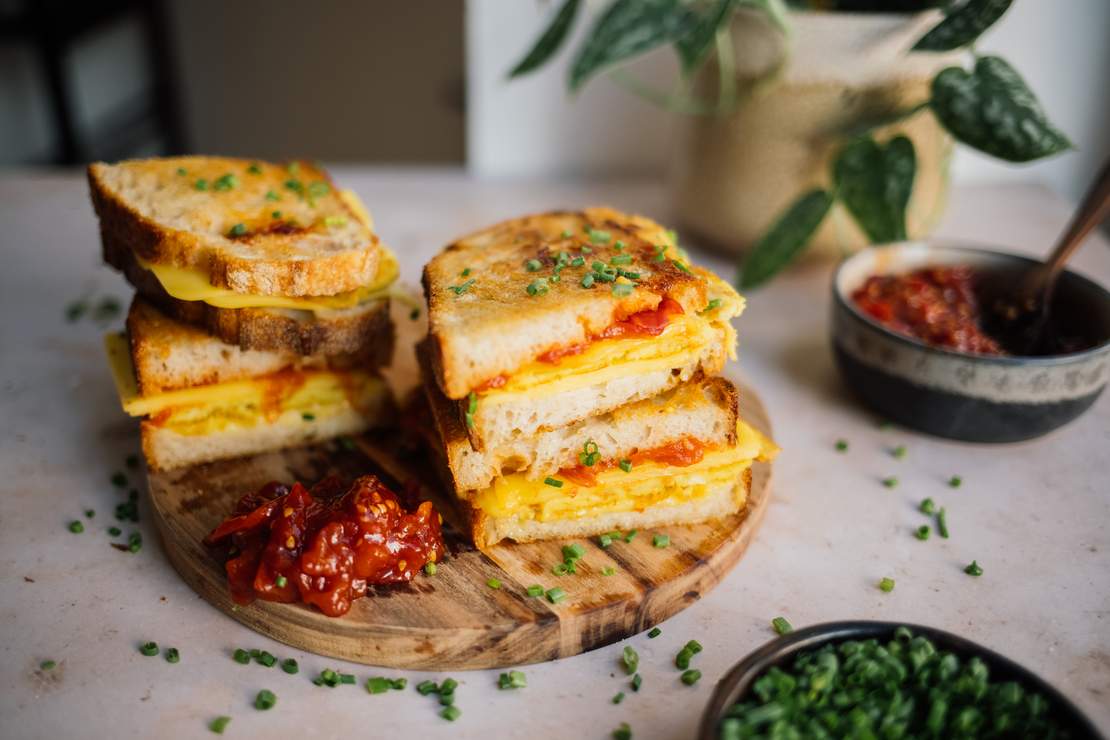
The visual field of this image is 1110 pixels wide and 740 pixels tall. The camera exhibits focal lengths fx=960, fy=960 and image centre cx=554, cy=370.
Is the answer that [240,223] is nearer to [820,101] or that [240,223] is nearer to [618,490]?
[618,490]

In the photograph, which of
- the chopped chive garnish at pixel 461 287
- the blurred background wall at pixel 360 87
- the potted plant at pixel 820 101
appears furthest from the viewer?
the blurred background wall at pixel 360 87

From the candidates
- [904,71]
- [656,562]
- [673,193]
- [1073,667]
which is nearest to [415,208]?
[673,193]

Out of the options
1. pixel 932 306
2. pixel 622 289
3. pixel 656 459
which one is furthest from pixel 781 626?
pixel 932 306

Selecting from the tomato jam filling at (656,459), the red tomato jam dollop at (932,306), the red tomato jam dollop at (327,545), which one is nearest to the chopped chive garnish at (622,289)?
the tomato jam filling at (656,459)

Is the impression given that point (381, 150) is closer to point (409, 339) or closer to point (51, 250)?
point (51, 250)

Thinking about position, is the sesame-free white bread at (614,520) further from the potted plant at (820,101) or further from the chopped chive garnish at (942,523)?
the potted plant at (820,101)

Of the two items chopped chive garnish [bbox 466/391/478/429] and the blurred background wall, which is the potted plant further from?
chopped chive garnish [bbox 466/391/478/429]

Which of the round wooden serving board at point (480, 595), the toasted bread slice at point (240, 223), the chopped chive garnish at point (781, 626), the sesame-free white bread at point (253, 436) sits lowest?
the chopped chive garnish at point (781, 626)
